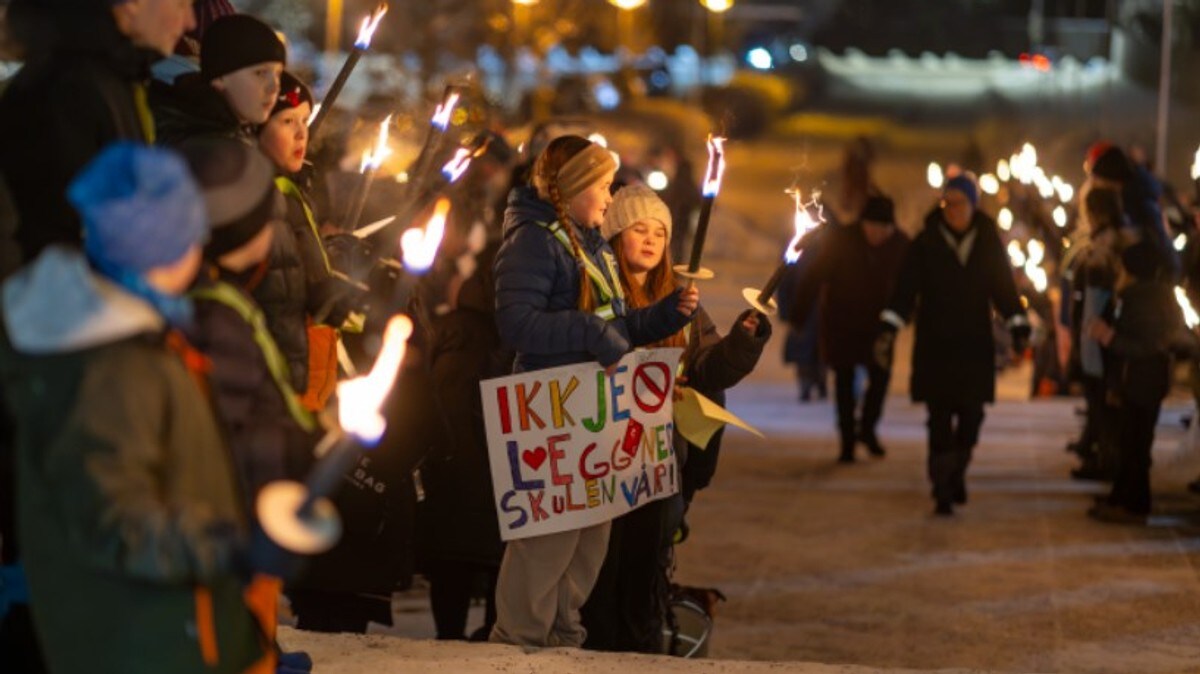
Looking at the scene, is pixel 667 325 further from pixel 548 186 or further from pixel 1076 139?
pixel 1076 139

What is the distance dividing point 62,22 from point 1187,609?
634 centimetres

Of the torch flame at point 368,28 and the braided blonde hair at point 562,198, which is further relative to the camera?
the braided blonde hair at point 562,198

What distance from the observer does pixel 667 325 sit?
24.3ft

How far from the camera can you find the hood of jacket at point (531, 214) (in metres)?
7.33

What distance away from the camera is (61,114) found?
5.03m

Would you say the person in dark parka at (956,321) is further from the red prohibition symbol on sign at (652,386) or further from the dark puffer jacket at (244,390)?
the dark puffer jacket at (244,390)

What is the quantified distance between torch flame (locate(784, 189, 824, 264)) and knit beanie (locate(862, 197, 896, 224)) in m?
7.55

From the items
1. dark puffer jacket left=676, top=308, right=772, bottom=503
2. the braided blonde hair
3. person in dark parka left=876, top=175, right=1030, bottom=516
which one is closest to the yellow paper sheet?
dark puffer jacket left=676, top=308, right=772, bottom=503

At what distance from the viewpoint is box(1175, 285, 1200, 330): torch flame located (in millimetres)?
12219

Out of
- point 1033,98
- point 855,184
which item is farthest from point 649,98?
point 855,184

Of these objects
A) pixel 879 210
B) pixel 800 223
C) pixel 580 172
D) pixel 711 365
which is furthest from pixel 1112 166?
pixel 580 172

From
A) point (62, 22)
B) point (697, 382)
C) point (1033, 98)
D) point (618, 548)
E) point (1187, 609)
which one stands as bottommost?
point (1033, 98)

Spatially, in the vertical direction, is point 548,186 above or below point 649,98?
above

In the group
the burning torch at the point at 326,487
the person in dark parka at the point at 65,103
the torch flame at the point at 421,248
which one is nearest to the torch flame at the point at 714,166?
the torch flame at the point at 421,248
